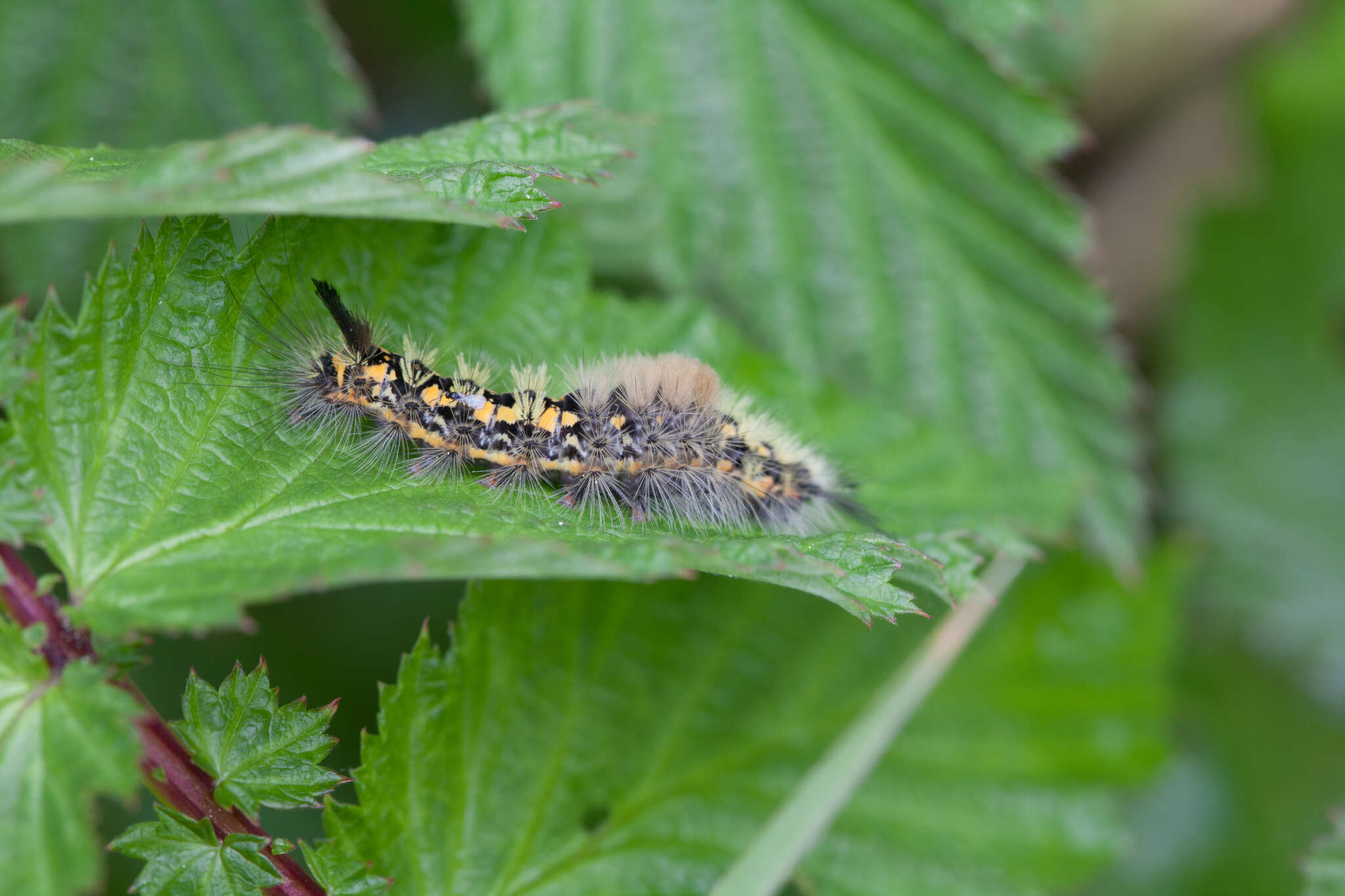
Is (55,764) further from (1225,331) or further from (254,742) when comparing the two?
(1225,331)

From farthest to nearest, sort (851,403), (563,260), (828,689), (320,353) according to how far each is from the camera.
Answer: (851,403) → (828,689) → (563,260) → (320,353)

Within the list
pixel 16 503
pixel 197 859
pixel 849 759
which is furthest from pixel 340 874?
pixel 849 759

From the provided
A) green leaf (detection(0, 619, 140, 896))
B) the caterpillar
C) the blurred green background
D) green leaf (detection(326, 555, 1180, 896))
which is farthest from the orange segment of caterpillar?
the blurred green background

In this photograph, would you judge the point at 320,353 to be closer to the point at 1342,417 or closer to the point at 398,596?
the point at 398,596

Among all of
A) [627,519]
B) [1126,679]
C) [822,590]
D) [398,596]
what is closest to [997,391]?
[1126,679]

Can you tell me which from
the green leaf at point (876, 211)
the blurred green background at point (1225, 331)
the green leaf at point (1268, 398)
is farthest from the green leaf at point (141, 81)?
the green leaf at point (1268, 398)
